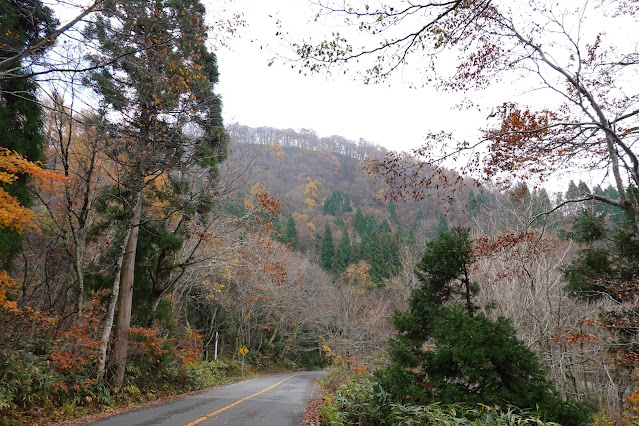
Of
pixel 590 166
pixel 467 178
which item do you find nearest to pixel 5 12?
pixel 467 178

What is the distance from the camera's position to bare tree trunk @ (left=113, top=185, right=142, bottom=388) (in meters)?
10.6

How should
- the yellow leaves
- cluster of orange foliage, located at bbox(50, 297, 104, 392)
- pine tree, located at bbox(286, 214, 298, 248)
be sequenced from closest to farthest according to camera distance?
cluster of orange foliage, located at bbox(50, 297, 104, 392) < pine tree, located at bbox(286, 214, 298, 248) < the yellow leaves

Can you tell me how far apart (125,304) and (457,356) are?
10.2 metres

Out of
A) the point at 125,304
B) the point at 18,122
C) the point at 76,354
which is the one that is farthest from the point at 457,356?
the point at 18,122

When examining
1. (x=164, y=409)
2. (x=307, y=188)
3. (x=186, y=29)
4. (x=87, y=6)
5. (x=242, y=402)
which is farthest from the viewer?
(x=307, y=188)

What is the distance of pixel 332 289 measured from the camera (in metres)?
35.9

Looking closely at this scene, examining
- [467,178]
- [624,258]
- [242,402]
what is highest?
[467,178]

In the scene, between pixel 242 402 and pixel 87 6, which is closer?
pixel 87 6

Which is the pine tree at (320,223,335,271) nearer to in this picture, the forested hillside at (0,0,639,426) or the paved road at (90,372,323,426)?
the forested hillside at (0,0,639,426)

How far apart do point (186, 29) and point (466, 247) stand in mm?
7875

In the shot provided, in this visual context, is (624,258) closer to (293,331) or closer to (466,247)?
(466,247)

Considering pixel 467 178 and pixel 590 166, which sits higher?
pixel 590 166

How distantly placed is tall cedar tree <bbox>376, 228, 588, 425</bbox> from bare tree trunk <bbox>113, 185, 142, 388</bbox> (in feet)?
25.9

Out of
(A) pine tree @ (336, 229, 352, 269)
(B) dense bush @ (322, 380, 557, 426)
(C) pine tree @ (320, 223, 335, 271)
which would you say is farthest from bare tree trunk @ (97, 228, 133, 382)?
(C) pine tree @ (320, 223, 335, 271)
